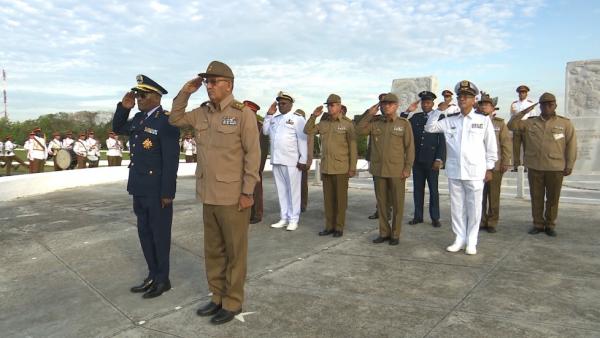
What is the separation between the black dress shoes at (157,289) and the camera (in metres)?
3.67

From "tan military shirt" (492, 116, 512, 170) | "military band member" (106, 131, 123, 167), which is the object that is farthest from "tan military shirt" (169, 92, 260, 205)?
"military band member" (106, 131, 123, 167)

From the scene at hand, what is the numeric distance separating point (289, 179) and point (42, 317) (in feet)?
11.8

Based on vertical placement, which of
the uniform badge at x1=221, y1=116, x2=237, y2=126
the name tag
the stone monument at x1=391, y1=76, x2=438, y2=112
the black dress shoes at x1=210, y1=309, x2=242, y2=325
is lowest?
the black dress shoes at x1=210, y1=309, x2=242, y2=325

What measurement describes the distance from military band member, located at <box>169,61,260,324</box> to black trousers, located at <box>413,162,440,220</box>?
379cm

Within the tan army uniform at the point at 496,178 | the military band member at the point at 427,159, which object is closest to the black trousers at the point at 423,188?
the military band member at the point at 427,159

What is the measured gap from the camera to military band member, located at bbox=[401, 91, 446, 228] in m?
6.24

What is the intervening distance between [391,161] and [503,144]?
168 cm

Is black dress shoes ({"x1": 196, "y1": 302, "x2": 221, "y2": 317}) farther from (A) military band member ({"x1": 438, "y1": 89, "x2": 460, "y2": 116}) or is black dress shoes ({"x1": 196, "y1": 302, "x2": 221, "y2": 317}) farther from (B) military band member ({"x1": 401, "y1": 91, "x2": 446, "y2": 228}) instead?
(B) military band member ({"x1": 401, "y1": 91, "x2": 446, "y2": 228})

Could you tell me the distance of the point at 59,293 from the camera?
3865 millimetres

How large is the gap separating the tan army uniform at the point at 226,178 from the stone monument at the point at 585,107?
1124cm

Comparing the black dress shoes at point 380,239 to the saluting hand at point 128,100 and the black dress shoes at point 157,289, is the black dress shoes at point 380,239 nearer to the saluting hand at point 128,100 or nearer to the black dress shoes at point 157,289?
the black dress shoes at point 157,289

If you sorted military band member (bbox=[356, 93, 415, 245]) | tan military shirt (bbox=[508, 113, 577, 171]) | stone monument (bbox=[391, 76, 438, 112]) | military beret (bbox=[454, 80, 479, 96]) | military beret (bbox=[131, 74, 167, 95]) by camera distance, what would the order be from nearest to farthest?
military beret (bbox=[131, 74, 167, 95]) < military beret (bbox=[454, 80, 479, 96]) < military band member (bbox=[356, 93, 415, 245]) < tan military shirt (bbox=[508, 113, 577, 171]) < stone monument (bbox=[391, 76, 438, 112])

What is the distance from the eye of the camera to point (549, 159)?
18.8 ft

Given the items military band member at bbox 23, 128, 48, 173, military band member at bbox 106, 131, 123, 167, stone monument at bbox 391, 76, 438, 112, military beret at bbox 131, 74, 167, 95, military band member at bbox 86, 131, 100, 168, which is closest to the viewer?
military beret at bbox 131, 74, 167, 95
